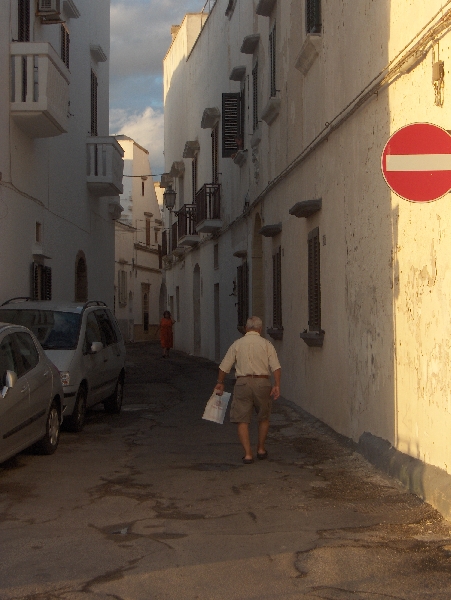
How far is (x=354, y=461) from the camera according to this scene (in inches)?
383

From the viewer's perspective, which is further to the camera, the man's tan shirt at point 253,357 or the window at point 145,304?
the window at point 145,304

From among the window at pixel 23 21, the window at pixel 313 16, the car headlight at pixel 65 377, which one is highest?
the window at pixel 23 21

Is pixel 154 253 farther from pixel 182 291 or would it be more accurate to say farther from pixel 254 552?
pixel 254 552

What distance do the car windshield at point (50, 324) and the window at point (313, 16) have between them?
16.8ft

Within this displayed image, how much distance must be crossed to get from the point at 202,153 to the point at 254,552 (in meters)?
23.9

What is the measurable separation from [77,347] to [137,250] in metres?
41.7

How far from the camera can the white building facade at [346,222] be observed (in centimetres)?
764

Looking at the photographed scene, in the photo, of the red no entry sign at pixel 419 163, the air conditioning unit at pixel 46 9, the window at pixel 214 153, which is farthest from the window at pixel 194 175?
the red no entry sign at pixel 419 163

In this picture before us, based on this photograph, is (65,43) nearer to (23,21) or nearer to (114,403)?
(23,21)

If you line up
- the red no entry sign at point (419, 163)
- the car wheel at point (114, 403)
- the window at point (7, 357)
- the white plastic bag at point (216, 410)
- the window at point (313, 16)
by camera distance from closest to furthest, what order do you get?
the red no entry sign at point (419, 163), the window at point (7, 357), the white plastic bag at point (216, 410), the window at point (313, 16), the car wheel at point (114, 403)

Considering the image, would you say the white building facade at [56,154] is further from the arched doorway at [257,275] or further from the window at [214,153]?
the arched doorway at [257,275]

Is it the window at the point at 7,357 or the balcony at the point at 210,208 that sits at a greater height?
the balcony at the point at 210,208

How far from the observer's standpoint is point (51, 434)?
10.2 m

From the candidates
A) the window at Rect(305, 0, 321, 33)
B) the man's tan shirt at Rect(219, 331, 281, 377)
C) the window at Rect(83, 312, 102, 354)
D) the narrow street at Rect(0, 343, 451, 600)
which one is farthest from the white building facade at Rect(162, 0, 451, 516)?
the window at Rect(83, 312, 102, 354)
